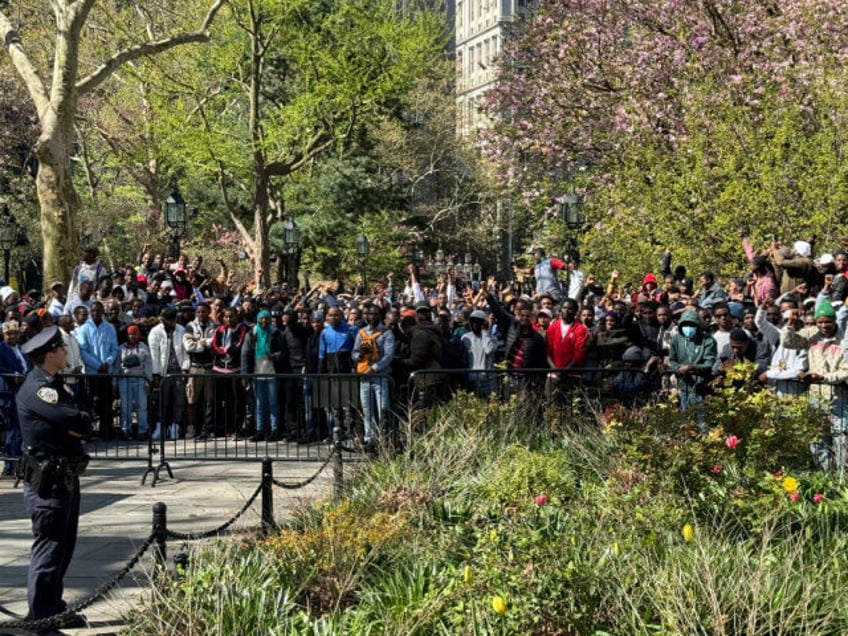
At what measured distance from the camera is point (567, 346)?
1606cm

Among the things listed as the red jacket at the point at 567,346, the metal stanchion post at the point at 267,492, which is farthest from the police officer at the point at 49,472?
the red jacket at the point at 567,346

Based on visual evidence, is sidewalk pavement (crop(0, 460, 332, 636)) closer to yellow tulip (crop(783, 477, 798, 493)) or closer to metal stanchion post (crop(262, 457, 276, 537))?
metal stanchion post (crop(262, 457, 276, 537))

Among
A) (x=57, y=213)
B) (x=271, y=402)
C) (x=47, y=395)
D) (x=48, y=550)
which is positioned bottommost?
(x=48, y=550)

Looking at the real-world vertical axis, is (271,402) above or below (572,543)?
above

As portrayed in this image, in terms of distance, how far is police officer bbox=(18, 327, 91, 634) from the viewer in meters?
8.32

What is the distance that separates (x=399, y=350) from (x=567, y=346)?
2.53 m

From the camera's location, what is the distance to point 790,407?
10469 mm

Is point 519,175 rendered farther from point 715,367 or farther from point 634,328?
point 715,367

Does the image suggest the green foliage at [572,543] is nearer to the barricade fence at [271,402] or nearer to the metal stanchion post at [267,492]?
the metal stanchion post at [267,492]

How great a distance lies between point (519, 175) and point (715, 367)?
25.7 meters

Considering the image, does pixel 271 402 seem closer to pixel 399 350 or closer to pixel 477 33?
pixel 399 350

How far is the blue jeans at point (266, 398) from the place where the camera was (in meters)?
16.2

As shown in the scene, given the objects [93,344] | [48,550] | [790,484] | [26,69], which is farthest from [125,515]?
[26,69]

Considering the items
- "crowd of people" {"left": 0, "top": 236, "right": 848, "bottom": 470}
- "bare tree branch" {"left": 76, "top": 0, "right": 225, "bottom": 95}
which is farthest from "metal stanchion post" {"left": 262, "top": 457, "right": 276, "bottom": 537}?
"bare tree branch" {"left": 76, "top": 0, "right": 225, "bottom": 95}
